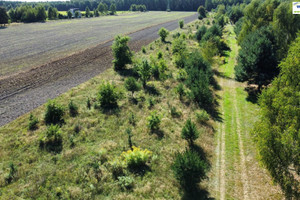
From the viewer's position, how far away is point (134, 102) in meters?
25.3

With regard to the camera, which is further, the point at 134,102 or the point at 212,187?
the point at 134,102

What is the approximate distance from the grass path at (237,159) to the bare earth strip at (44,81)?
21.0 meters

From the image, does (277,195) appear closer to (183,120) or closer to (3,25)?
(183,120)

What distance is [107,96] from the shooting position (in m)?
23.6

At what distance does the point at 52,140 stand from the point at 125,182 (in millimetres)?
8256

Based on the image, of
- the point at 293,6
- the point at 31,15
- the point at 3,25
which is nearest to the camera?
the point at 293,6

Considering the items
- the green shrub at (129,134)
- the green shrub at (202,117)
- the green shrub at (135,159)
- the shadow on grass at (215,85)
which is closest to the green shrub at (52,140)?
the green shrub at (129,134)

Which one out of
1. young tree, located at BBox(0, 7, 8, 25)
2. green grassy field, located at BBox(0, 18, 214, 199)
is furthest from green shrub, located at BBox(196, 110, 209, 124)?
young tree, located at BBox(0, 7, 8, 25)

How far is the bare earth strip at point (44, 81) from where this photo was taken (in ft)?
75.4

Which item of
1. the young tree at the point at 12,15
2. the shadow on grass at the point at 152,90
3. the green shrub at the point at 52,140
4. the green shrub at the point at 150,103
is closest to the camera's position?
the green shrub at the point at 52,140

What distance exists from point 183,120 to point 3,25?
11365 centimetres

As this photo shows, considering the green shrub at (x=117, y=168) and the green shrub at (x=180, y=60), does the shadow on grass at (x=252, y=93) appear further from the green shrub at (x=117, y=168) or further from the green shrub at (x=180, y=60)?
the green shrub at (x=117, y=168)

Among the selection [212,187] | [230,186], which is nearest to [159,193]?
[212,187]

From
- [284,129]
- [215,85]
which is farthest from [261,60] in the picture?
[284,129]
